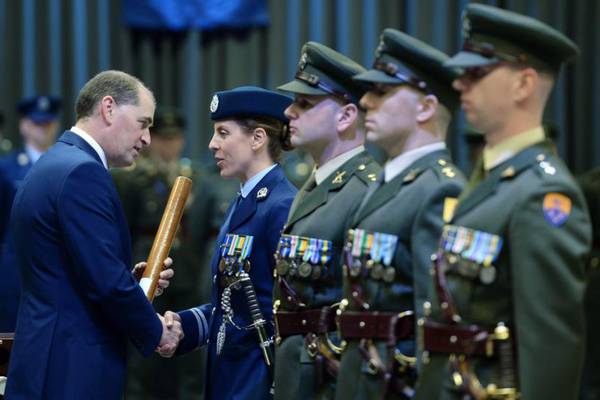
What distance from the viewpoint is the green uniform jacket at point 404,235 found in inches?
124

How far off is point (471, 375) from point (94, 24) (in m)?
6.05

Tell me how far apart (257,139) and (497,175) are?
4.80ft

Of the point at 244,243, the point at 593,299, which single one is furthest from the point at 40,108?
the point at 244,243

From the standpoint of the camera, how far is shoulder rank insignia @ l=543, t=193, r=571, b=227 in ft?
8.96

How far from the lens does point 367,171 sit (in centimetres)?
373

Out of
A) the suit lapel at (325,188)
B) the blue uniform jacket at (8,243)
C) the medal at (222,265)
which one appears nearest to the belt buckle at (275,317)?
the suit lapel at (325,188)

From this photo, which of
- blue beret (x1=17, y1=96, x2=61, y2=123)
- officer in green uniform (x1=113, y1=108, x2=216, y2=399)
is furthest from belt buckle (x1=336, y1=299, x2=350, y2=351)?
blue beret (x1=17, y1=96, x2=61, y2=123)

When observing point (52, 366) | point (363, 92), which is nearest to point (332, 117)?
point (363, 92)

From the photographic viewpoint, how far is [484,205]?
2869mm

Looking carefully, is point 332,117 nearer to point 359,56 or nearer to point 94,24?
point 359,56

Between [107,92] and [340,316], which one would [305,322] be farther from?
[107,92]

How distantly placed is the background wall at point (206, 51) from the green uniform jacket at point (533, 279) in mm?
5042

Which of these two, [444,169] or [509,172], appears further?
[444,169]

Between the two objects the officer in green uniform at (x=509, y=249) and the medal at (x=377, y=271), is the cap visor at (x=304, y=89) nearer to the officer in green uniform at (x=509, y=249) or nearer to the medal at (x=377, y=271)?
the medal at (x=377, y=271)
